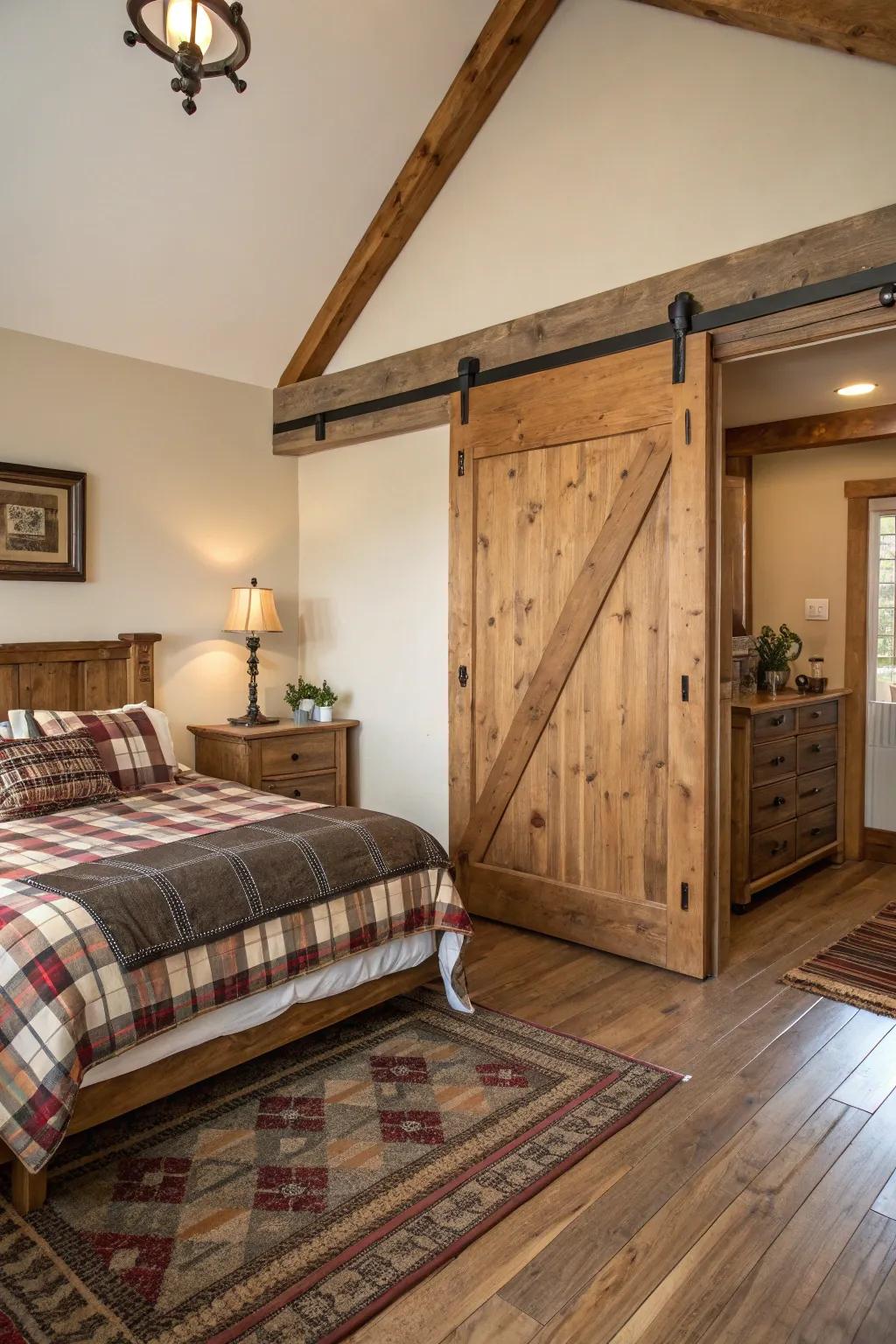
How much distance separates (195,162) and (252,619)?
6.63ft

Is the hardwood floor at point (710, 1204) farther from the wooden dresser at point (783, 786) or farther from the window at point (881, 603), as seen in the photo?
the window at point (881, 603)

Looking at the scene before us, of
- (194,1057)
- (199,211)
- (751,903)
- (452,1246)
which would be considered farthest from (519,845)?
(199,211)

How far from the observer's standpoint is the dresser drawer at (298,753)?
4535 millimetres

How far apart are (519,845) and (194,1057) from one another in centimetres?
187

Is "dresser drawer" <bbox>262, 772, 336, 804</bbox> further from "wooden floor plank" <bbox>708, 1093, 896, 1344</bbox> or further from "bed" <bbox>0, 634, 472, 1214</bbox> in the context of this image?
"wooden floor plank" <bbox>708, 1093, 896, 1344</bbox>

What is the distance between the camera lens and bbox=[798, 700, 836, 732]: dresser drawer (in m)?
4.69

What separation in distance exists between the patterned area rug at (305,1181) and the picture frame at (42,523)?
7.99 feet

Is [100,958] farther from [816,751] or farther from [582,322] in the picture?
[816,751]

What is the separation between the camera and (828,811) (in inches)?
196

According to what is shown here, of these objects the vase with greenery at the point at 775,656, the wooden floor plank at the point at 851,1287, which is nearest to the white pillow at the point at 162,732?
the wooden floor plank at the point at 851,1287

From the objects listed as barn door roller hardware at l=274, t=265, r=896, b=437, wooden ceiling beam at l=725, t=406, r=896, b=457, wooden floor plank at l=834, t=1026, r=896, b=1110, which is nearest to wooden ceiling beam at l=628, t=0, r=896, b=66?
barn door roller hardware at l=274, t=265, r=896, b=437

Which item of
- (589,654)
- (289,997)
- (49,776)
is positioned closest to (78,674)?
(49,776)

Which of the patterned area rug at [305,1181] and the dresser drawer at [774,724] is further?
the dresser drawer at [774,724]

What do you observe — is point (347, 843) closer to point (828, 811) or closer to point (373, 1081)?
point (373, 1081)
